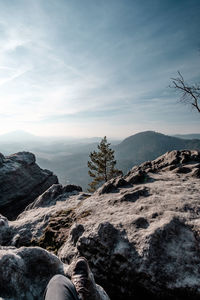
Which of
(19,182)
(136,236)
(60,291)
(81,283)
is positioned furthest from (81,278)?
(19,182)

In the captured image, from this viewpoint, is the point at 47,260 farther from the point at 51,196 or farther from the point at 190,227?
the point at 51,196

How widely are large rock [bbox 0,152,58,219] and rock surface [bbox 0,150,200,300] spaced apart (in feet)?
73.0

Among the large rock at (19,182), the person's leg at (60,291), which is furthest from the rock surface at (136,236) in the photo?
the large rock at (19,182)

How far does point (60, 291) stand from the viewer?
432 cm

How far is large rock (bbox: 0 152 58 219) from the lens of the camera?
3397cm

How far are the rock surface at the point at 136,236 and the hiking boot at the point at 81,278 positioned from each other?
3038mm

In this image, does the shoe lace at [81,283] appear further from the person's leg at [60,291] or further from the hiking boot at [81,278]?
the person's leg at [60,291]

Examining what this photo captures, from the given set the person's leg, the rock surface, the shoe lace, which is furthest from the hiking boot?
the rock surface

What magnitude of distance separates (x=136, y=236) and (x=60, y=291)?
16.1 feet

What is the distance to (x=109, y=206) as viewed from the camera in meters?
12.4

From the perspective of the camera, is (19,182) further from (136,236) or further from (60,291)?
(60,291)

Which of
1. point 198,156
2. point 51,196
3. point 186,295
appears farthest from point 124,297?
point 198,156

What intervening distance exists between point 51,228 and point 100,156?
37.6 m

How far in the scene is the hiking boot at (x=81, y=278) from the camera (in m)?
4.57
